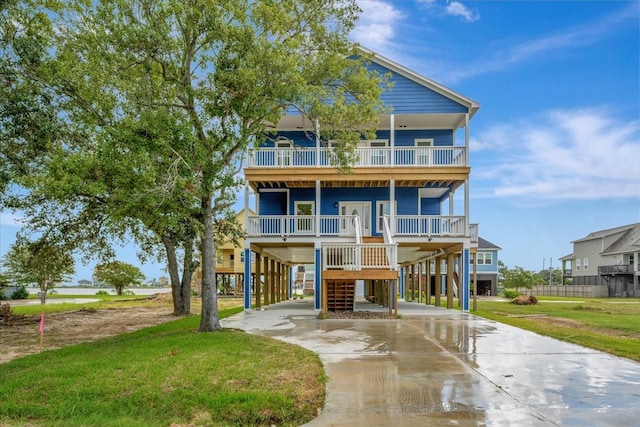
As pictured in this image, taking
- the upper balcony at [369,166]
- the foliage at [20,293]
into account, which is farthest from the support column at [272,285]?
the foliage at [20,293]

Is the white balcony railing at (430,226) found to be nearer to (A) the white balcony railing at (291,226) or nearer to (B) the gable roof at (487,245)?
(A) the white balcony railing at (291,226)

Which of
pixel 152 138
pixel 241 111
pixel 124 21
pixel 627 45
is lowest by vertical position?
pixel 152 138

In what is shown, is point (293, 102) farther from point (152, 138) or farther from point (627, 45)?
point (627, 45)

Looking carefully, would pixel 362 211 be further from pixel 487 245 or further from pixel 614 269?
pixel 614 269

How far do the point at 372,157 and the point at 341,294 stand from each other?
6149 mm

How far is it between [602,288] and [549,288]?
15.5ft

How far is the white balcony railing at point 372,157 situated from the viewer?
19.8 m

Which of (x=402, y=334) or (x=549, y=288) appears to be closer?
(x=402, y=334)

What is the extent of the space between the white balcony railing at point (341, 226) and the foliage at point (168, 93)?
501 cm

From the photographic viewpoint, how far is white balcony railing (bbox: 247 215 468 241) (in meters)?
19.4

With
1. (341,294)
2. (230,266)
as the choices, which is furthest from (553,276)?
(341,294)

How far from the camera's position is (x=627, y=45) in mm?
17438

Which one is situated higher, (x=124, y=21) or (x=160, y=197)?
(x=124, y=21)

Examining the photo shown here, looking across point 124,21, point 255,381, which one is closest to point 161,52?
point 124,21
